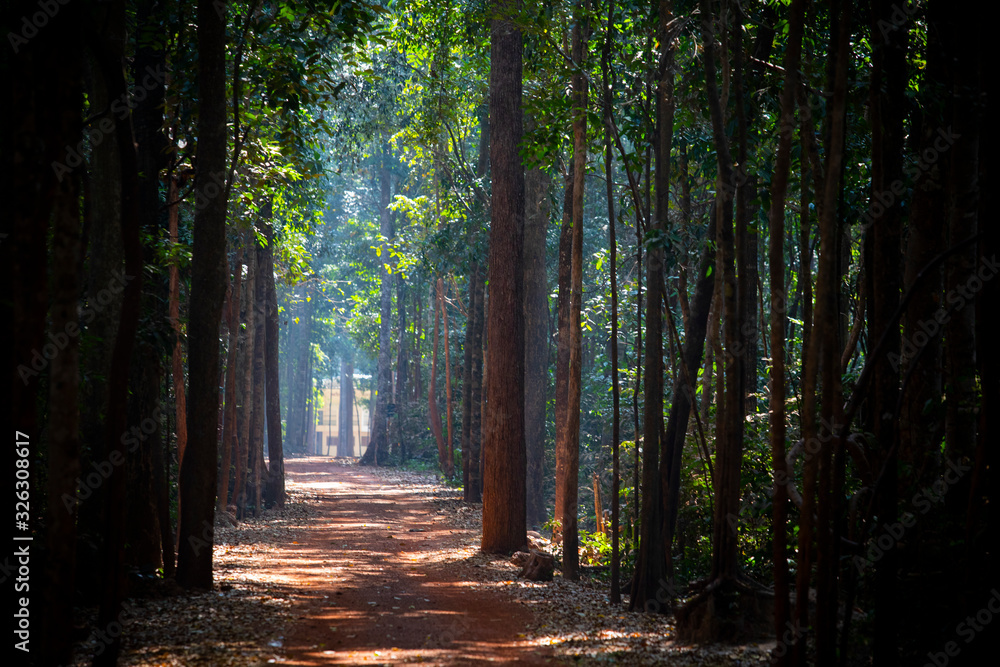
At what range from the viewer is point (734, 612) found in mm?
6586

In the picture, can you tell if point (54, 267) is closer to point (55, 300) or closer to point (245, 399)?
point (55, 300)

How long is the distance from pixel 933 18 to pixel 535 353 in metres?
12.5

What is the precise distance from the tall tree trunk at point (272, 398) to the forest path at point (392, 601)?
2.19m

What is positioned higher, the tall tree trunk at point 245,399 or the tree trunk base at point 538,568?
the tall tree trunk at point 245,399

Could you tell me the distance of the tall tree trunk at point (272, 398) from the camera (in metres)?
18.7

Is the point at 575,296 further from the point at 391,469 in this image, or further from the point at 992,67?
the point at 391,469

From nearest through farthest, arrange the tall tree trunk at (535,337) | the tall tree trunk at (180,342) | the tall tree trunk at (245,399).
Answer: the tall tree trunk at (180,342) → the tall tree trunk at (245,399) → the tall tree trunk at (535,337)

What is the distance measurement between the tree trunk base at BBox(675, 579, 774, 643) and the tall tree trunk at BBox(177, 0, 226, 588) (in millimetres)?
5127

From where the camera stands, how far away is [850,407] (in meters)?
4.56

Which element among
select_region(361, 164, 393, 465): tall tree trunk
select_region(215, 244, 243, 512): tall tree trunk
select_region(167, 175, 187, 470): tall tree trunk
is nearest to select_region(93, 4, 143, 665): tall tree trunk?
select_region(167, 175, 187, 470): tall tree trunk

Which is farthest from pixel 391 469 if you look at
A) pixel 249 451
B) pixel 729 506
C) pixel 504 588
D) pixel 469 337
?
pixel 729 506

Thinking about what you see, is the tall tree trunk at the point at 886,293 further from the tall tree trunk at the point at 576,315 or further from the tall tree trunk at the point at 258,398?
the tall tree trunk at the point at 258,398

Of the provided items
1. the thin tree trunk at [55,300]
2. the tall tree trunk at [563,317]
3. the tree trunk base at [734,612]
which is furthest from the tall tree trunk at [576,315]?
the thin tree trunk at [55,300]

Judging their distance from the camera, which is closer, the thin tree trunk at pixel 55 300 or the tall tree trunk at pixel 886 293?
the thin tree trunk at pixel 55 300
